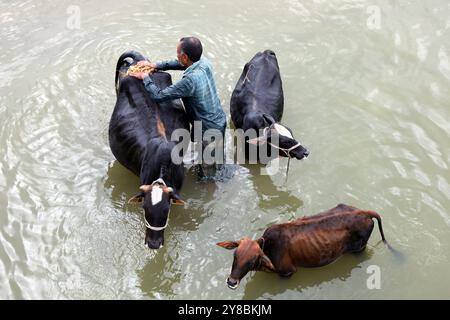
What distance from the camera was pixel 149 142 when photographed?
640cm

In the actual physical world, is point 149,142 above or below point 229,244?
above

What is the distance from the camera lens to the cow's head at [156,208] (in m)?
5.86

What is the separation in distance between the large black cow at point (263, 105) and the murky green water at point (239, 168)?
578 mm

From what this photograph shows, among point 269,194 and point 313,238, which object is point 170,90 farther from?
point 313,238

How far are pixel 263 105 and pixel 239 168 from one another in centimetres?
104

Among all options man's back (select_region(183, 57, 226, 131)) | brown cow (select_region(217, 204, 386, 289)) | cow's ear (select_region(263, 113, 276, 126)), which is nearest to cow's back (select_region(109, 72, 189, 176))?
man's back (select_region(183, 57, 226, 131))

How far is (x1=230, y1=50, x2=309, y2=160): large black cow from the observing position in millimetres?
7066

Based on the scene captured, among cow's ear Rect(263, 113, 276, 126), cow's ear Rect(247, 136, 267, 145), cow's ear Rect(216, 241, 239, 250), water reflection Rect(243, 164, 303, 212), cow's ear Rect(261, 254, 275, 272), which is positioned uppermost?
cow's ear Rect(263, 113, 276, 126)

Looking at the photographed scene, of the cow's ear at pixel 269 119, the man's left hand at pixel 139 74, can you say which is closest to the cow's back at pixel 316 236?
the cow's ear at pixel 269 119

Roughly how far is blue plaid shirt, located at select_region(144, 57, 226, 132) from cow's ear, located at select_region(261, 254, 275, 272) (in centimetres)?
236

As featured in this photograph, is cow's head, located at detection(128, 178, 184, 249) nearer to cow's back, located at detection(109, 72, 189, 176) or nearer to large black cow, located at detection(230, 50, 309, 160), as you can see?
cow's back, located at detection(109, 72, 189, 176)

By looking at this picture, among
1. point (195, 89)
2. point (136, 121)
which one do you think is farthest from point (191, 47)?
point (136, 121)

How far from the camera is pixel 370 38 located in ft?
33.3
